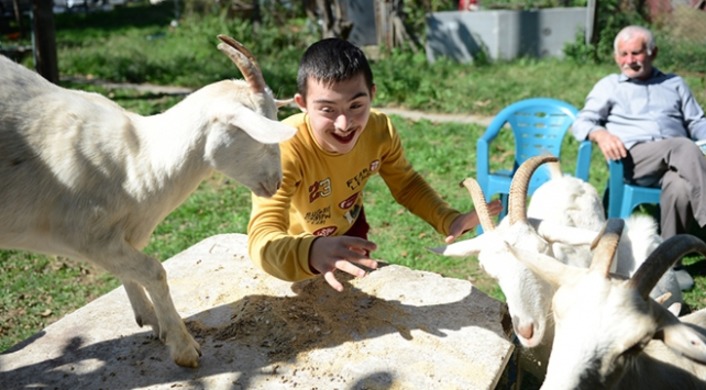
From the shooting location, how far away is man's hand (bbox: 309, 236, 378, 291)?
2.51 meters

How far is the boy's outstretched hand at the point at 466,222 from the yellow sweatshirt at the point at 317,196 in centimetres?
7

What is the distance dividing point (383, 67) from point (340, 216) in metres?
7.82

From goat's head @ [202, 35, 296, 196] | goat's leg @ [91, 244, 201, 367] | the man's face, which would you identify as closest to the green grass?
the man's face

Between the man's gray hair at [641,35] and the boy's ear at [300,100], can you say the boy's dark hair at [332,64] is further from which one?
the man's gray hair at [641,35]

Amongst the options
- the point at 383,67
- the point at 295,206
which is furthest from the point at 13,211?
the point at 383,67

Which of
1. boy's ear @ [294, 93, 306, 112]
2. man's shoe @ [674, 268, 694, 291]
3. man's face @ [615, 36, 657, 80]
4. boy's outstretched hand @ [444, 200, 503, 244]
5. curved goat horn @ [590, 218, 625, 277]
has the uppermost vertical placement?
boy's ear @ [294, 93, 306, 112]

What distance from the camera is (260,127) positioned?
7.86 feet

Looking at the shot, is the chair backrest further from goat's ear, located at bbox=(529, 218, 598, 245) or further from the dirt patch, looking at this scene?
the dirt patch

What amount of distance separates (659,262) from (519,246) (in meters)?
0.86

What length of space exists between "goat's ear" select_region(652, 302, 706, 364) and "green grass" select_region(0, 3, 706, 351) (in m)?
2.54

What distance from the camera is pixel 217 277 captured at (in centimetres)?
347

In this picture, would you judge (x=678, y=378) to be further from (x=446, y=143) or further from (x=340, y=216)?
(x=446, y=143)

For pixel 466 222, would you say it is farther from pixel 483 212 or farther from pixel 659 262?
pixel 659 262

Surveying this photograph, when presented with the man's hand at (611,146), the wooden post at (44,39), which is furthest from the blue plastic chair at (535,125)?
the wooden post at (44,39)
